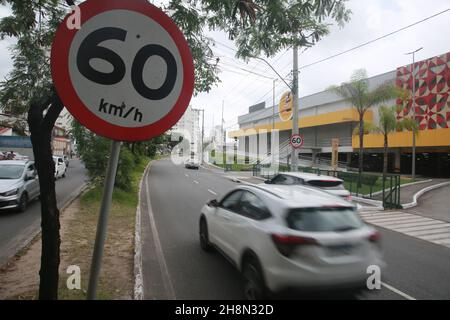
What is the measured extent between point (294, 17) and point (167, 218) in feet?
25.0

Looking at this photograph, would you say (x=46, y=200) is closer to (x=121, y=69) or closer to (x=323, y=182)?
(x=121, y=69)

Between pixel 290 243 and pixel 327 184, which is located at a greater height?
pixel 327 184

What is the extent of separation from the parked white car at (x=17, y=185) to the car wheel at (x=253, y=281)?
875 cm

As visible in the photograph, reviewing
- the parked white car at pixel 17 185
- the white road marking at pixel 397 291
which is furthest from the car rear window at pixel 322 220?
the parked white car at pixel 17 185

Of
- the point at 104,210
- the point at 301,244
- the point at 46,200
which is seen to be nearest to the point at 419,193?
the point at 301,244

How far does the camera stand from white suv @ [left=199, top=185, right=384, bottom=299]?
3.97 m

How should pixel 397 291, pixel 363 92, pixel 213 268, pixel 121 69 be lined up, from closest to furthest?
1. pixel 121 69
2. pixel 397 291
3. pixel 213 268
4. pixel 363 92

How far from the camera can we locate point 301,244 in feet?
13.1

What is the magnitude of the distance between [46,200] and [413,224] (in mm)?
11786

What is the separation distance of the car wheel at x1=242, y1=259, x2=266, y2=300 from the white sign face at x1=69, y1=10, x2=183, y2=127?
3.14 metres

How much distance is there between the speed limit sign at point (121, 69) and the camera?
1.64m

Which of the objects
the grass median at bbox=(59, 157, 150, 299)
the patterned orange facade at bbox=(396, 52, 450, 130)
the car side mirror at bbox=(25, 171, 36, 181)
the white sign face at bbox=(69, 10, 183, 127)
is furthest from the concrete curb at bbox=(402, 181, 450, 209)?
the white sign face at bbox=(69, 10, 183, 127)

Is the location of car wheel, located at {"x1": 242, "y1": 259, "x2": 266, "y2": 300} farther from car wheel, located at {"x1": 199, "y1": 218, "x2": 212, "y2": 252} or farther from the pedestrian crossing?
the pedestrian crossing

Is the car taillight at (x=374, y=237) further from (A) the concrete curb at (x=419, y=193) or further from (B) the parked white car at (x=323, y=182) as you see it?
(A) the concrete curb at (x=419, y=193)
